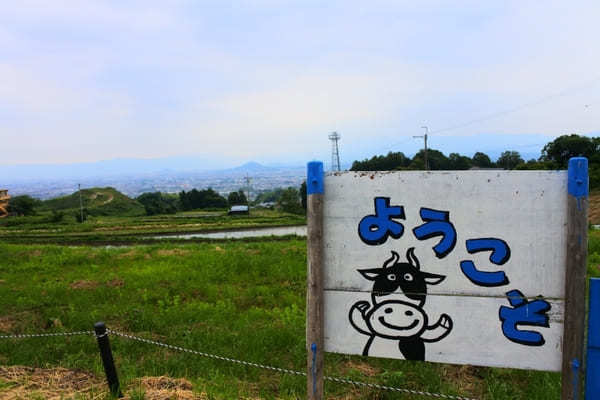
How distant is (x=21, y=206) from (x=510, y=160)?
258 ft

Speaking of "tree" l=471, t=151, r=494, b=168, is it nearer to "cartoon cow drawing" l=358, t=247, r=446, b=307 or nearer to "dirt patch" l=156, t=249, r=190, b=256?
"dirt patch" l=156, t=249, r=190, b=256

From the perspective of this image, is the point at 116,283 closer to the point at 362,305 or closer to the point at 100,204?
the point at 362,305

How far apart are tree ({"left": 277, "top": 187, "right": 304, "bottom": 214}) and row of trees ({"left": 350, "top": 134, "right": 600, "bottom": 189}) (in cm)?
1123

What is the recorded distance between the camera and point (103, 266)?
46.1ft

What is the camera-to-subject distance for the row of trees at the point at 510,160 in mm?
44969

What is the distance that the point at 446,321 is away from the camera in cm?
311

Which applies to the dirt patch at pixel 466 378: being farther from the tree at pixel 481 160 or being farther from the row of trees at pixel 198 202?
the row of trees at pixel 198 202

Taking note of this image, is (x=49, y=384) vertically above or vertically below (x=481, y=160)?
below

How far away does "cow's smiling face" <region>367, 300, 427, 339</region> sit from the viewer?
10.3ft

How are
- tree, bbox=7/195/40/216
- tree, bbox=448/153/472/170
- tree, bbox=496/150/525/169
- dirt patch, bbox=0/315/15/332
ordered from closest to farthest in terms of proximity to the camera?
dirt patch, bbox=0/315/15/332 → tree, bbox=496/150/525/169 → tree, bbox=7/195/40/216 → tree, bbox=448/153/472/170

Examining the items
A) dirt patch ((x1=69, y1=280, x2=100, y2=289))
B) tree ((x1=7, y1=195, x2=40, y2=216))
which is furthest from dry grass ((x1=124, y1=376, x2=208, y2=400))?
tree ((x1=7, y1=195, x2=40, y2=216))

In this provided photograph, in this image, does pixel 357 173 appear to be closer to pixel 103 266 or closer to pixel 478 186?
pixel 478 186

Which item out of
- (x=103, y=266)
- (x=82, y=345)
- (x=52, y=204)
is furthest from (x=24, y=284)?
(x=52, y=204)

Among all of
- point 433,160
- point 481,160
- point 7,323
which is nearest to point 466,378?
point 7,323
